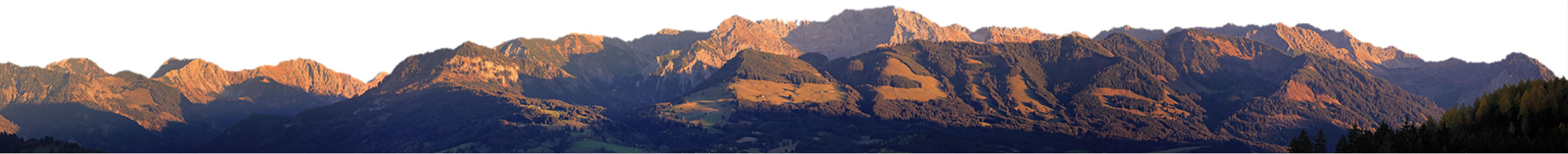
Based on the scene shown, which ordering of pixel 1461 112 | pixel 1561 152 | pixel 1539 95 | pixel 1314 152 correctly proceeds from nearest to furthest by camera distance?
pixel 1561 152
pixel 1539 95
pixel 1461 112
pixel 1314 152

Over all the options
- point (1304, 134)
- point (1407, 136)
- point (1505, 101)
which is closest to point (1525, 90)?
point (1505, 101)

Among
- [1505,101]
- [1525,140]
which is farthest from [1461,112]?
[1525,140]

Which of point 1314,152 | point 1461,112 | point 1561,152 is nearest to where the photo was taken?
Result: point 1561,152

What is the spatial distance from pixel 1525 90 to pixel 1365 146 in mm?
17446

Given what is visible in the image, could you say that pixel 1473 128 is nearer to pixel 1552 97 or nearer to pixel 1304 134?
pixel 1552 97

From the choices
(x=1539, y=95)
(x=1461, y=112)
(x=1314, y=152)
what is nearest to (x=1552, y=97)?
(x=1539, y=95)

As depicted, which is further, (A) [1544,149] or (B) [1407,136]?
(B) [1407,136]

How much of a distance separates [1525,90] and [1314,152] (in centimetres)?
2304

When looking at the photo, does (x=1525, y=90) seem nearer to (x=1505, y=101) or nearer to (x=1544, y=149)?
(x=1505, y=101)

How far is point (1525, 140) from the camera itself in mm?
138750

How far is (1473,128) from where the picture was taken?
488ft

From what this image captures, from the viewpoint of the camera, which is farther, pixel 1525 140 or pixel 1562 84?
pixel 1562 84

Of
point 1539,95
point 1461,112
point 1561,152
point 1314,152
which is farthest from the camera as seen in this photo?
point 1314,152

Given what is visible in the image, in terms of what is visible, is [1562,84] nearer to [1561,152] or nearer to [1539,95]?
[1539,95]
